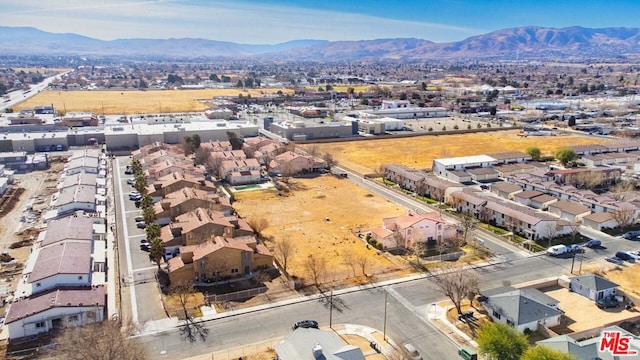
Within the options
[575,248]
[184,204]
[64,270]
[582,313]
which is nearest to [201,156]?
[184,204]

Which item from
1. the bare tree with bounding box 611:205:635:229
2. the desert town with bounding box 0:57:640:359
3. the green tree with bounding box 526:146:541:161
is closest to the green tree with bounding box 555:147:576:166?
the desert town with bounding box 0:57:640:359

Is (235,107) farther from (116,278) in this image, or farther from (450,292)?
(450,292)

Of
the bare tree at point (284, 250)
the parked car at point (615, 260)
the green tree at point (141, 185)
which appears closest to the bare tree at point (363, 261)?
the bare tree at point (284, 250)

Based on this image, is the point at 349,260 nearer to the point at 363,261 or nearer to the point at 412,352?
the point at 363,261

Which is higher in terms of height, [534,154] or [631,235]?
[534,154]

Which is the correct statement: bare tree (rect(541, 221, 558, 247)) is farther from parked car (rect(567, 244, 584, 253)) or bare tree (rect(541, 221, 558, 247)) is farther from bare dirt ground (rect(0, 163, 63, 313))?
bare dirt ground (rect(0, 163, 63, 313))

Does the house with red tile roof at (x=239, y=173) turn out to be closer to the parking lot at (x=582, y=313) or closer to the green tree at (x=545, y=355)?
the parking lot at (x=582, y=313)

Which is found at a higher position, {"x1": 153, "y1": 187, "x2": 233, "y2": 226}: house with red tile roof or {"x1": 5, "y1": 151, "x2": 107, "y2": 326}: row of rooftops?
{"x1": 153, "y1": 187, "x2": 233, "y2": 226}: house with red tile roof
